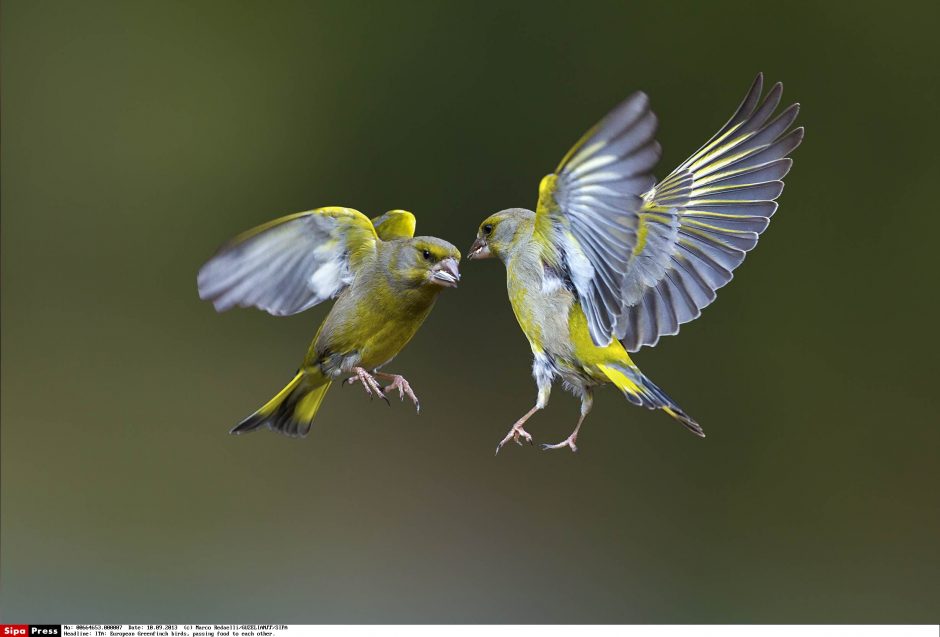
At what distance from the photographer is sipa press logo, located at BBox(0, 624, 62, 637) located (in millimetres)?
2731

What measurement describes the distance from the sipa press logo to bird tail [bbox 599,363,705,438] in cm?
180

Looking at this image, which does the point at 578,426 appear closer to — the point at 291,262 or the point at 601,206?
the point at 601,206

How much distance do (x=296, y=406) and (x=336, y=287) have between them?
0.76ft

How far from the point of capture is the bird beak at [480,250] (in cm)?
183

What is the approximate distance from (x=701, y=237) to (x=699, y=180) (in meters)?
0.16

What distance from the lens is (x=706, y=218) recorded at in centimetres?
195

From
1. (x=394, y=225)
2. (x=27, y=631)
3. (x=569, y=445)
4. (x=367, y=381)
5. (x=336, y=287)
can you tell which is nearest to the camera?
(x=569, y=445)

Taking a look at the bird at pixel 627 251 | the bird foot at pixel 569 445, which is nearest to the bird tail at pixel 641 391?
the bird at pixel 627 251

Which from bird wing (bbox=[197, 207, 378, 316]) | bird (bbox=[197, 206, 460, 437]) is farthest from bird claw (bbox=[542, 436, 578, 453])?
bird wing (bbox=[197, 207, 378, 316])

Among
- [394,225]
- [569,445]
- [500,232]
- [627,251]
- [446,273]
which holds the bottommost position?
[569,445]

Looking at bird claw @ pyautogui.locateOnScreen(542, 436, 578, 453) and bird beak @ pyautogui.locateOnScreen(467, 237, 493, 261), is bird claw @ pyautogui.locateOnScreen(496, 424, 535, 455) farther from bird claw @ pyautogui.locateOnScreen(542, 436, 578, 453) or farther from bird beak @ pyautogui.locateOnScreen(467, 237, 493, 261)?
bird beak @ pyautogui.locateOnScreen(467, 237, 493, 261)

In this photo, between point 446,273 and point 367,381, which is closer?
point 446,273

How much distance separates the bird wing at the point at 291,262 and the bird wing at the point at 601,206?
0.39 meters

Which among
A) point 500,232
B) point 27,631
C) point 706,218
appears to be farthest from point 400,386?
point 27,631
